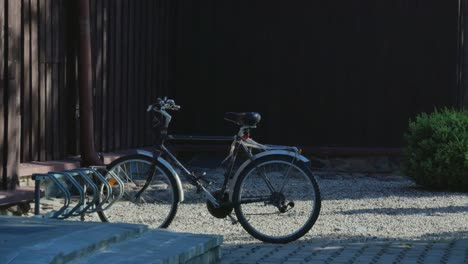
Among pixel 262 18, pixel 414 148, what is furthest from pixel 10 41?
pixel 262 18

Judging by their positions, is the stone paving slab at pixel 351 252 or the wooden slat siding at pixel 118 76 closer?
the stone paving slab at pixel 351 252

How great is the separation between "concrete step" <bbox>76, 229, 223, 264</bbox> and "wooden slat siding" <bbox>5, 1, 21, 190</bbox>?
8.87 feet

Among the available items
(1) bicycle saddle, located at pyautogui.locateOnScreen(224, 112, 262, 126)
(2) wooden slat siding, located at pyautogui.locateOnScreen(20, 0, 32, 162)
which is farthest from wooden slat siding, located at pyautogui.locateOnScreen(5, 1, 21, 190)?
(1) bicycle saddle, located at pyautogui.locateOnScreen(224, 112, 262, 126)

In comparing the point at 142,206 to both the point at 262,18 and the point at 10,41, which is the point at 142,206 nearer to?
the point at 10,41

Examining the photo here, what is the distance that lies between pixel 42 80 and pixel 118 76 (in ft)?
7.46

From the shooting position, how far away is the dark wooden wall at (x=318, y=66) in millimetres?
15023

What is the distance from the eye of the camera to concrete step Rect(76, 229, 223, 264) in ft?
20.0

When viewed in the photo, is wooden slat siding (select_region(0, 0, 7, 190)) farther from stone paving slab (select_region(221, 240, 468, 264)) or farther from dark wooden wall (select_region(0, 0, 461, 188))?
dark wooden wall (select_region(0, 0, 461, 188))

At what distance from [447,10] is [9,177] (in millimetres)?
7605

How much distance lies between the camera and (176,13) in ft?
50.1

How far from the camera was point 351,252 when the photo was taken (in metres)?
7.95

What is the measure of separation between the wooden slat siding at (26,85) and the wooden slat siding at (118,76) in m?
2.50

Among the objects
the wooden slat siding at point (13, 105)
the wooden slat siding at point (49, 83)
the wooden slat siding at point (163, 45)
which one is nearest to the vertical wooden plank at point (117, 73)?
the wooden slat siding at point (163, 45)

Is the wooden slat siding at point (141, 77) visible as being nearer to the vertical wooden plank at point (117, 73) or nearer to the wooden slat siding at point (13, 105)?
the vertical wooden plank at point (117, 73)
